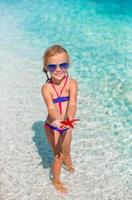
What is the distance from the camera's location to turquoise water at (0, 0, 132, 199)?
6.84 m

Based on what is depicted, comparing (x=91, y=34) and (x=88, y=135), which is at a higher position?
(x=91, y=34)

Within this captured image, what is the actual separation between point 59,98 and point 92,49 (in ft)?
21.3

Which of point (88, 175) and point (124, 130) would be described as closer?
point (88, 175)

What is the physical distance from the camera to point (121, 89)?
27.8 ft

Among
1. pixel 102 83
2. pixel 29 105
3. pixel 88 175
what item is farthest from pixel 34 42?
pixel 88 175

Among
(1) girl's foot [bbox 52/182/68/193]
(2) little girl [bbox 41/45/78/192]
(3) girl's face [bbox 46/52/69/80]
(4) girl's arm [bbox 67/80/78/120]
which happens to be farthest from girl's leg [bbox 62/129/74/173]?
(3) girl's face [bbox 46/52/69/80]

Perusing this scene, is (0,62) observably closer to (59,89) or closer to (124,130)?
(124,130)

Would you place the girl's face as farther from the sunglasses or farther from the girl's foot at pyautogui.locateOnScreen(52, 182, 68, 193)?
the girl's foot at pyautogui.locateOnScreen(52, 182, 68, 193)

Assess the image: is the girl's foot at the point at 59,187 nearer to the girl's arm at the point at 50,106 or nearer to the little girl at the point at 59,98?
the little girl at the point at 59,98

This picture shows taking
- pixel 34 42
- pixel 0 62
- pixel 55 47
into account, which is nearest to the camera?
pixel 55 47

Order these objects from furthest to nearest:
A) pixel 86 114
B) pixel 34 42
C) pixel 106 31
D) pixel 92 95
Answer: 1. pixel 106 31
2. pixel 34 42
3. pixel 92 95
4. pixel 86 114

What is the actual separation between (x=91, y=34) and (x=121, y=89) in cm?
437

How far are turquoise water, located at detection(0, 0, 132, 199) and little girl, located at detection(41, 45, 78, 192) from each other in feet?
4.11

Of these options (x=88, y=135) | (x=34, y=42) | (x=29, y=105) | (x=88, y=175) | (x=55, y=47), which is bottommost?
(x=88, y=175)
